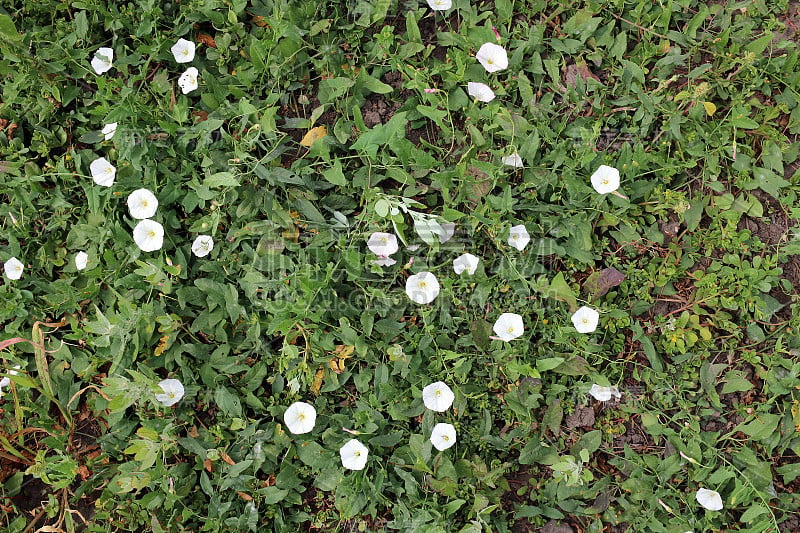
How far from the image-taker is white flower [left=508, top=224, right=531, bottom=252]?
95.8 inches

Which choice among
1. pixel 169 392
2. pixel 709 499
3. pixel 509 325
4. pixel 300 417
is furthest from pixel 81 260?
pixel 709 499

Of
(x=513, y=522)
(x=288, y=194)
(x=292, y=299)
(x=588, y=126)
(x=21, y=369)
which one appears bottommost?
(x=513, y=522)

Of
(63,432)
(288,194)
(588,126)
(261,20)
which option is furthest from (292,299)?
(588,126)

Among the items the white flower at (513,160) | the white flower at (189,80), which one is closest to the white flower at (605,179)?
the white flower at (513,160)

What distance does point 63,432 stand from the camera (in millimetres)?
2455

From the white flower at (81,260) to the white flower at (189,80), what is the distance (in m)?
0.85

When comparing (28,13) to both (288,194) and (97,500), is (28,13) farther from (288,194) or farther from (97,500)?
(97,500)

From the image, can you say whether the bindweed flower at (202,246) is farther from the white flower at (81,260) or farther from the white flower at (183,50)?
the white flower at (183,50)

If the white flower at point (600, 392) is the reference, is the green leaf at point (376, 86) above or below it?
above

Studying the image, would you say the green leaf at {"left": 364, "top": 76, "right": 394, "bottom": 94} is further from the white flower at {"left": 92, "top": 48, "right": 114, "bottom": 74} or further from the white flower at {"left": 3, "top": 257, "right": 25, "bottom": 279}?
the white flower at {"left": 3, "top": 257, "right": 25, "bottom": 279}

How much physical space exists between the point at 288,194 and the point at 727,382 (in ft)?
6.77

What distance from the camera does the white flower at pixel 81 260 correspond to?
2498mm

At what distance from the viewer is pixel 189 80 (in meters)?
2.60

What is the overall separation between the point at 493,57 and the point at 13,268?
7.65ft
